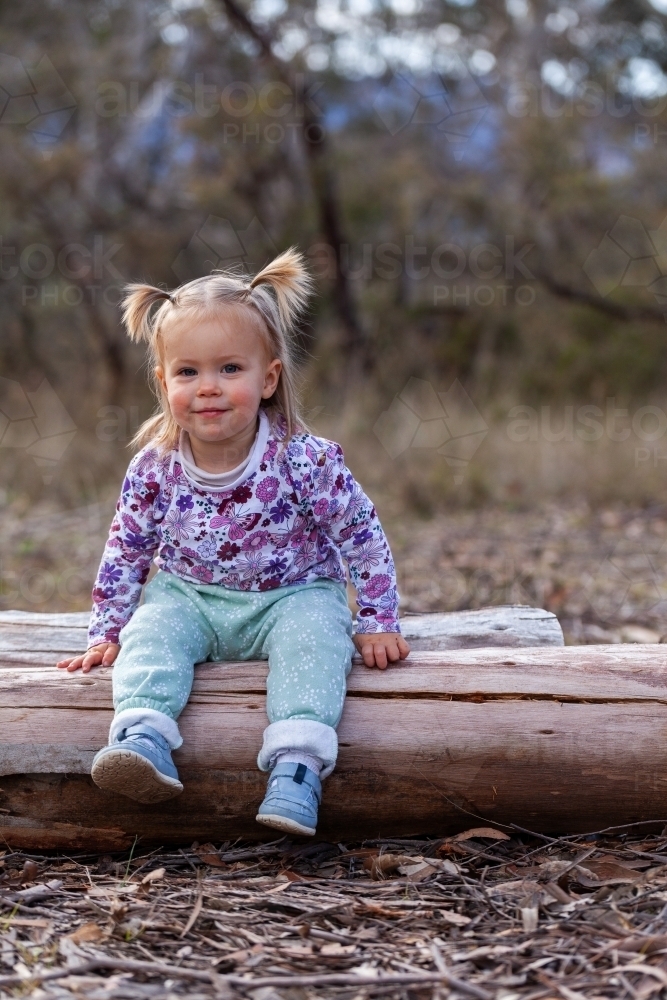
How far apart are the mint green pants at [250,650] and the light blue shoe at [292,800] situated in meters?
0.06

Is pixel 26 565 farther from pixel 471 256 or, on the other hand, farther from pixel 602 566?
pixel 471 256

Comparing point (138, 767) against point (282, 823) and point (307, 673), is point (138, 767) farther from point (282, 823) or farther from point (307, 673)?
point (307, 673)

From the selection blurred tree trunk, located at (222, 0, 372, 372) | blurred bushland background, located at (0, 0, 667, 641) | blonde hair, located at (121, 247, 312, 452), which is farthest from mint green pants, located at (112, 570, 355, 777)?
blurred tree trunk, located at (222, 0, 372, 372)

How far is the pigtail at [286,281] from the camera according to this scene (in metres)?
3.01

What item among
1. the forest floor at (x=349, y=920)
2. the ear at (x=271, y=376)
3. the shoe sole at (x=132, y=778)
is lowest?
the forest floor at (x=349, y=920)

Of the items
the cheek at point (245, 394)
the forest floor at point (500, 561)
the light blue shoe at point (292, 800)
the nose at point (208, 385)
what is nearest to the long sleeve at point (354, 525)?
the cheek at point (245, 394)

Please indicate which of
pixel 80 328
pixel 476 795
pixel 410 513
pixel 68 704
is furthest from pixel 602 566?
pixel 80 328

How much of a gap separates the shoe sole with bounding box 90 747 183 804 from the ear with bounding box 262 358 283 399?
1161 millimetres

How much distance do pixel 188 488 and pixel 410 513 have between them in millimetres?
4721

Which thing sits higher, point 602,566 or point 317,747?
point 602,566

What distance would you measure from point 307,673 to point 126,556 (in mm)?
783

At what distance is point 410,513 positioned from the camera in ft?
25.3

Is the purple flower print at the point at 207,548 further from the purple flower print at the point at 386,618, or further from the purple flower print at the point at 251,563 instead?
the purple flower print at the point at 386,618

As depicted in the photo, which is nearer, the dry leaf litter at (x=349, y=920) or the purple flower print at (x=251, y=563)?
the dry leaf litter at (x=349, y=920)
